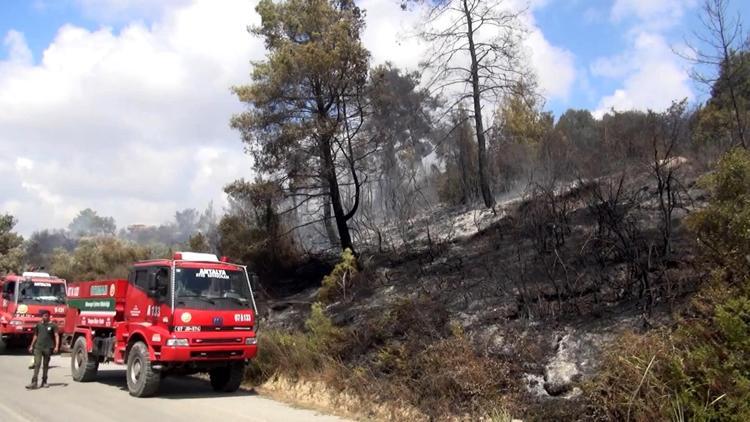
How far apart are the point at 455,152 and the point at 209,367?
16894mm

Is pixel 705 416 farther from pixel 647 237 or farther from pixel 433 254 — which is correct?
pixel 433 254

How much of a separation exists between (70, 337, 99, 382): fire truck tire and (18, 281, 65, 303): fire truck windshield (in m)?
7.71

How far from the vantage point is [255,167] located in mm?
21562

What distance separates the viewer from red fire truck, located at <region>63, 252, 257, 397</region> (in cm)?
1217

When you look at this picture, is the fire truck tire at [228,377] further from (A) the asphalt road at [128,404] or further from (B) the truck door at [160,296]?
(B) the truck door at [160,296]

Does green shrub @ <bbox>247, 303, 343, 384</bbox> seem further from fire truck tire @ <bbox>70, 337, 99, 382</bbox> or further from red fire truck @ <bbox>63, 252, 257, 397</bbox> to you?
fire truck tire @ <bbox>70, 337, 99, 382</bbox>

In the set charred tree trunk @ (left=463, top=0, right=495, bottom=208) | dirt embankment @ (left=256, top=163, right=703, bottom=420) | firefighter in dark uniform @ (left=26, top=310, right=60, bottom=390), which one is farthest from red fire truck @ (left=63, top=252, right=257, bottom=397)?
charred tree trunk @ (left=463, top=0, right=495, bottom=208)

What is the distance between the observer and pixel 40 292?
22.0 m

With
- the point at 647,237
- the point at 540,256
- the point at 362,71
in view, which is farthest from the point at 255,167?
the point at 647,237

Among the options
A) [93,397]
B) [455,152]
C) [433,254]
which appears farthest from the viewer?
[455,152]

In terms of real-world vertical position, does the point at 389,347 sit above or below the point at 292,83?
below

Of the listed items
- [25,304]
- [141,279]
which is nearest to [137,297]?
[141,279]

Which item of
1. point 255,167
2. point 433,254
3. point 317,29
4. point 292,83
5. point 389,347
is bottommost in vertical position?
point 389,347

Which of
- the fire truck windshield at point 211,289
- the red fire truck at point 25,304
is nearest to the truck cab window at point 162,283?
the fire truck windshield at point 211,289
